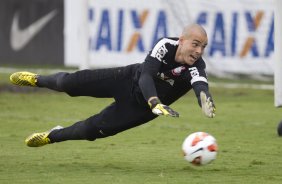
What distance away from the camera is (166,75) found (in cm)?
1073

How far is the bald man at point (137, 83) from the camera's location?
10.4 m

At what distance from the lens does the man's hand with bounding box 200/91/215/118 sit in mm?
9483

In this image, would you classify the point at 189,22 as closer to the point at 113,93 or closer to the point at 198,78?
the point at 113,93

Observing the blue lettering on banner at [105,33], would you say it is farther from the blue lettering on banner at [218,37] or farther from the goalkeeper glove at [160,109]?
the goalkeeper glove at [160,109]

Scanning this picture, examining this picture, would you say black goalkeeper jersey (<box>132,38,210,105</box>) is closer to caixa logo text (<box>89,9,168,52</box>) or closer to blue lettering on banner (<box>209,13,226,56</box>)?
blue lettering on banner (<box>209,13,226,56</box>)

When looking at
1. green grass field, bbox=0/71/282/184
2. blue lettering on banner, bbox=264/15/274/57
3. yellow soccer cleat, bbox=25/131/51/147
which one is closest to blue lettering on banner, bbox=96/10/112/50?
green grass field, bbox=0/71/282/184

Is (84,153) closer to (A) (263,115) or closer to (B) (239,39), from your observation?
(A) (263,115)

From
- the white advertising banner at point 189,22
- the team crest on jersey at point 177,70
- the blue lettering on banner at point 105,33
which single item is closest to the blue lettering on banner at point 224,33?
the white advertising banner at point 189,22

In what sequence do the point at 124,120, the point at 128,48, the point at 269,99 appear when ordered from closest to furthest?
1. the point at 124,120
2. the point at 269,99
3. the point at 128,48

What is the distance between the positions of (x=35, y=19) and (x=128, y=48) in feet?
15.4

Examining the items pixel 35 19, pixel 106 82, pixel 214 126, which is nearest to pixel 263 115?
pixel 214 126

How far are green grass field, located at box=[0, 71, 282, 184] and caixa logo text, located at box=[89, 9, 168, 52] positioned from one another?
396cm

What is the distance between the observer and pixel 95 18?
2500cm

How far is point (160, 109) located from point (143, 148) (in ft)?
11.7
